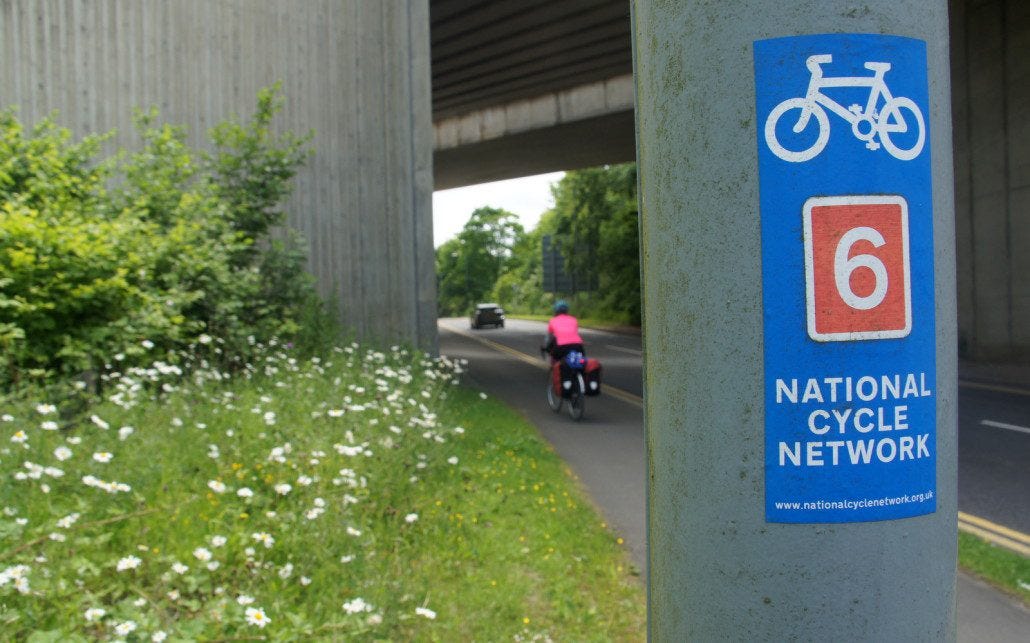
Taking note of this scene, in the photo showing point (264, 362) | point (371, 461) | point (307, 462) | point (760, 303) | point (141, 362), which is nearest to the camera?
point (760, 303)

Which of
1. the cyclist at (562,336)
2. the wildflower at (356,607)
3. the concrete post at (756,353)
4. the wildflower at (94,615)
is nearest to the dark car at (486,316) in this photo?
the cyclist at (562,336)

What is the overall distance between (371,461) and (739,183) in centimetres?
479

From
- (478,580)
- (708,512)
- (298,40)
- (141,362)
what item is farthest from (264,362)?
(708,512)

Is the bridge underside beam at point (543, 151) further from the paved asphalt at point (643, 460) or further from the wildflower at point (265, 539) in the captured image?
the wildflower at point (265, 539)

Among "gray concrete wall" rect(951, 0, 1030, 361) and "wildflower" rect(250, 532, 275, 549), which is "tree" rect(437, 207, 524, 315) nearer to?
"gray concrete wall" rect(951, 0, 1030, 361)

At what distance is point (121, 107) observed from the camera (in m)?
10.3

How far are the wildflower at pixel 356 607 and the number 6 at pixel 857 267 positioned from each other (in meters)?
2.64

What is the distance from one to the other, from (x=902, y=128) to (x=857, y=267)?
27cm

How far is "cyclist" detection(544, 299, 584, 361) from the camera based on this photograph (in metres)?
13.0

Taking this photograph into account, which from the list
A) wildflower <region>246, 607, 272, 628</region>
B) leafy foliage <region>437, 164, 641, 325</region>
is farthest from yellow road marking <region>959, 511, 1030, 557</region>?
leafy foliage <region>437, 164, 641, 325</region>

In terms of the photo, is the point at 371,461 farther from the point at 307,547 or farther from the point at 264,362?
the point at 264,362

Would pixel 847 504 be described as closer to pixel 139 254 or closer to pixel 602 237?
pixel 139 254

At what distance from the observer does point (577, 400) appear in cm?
1255

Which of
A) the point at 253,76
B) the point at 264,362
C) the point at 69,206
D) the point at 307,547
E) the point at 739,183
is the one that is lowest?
the point at 307,547
